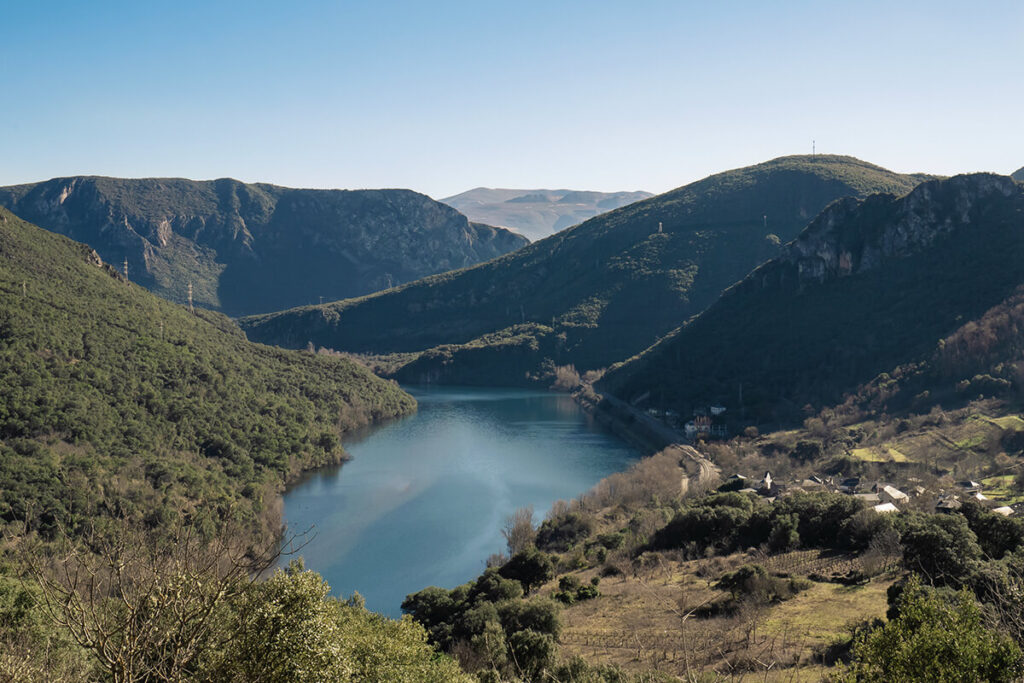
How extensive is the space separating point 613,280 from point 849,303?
211ft

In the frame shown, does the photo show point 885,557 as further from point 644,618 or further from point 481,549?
point 481,549

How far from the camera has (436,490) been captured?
67688 millimetres

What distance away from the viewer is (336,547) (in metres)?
51.1

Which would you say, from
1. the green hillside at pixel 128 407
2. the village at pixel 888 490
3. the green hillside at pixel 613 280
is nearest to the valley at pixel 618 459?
the green hillside at pixel 128 407

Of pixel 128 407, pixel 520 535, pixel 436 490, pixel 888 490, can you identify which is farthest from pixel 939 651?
pixel 128 407

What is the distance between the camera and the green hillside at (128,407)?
45406 millimetres

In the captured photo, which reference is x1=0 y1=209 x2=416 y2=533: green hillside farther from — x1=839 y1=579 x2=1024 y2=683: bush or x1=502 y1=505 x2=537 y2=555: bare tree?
x1=839 y1=579 x2=1024 y2=683: bush

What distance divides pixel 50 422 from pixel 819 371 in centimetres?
7384

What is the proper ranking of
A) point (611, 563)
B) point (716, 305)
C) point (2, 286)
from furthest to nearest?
point (716, 305) < point (2, 286) < point (611, 563)

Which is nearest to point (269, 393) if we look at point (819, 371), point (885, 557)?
point (819, 371)

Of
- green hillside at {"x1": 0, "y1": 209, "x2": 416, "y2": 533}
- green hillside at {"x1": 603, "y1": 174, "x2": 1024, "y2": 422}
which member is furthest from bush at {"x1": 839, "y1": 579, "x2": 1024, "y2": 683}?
green hillside at {"x1": 603, "y1": 174, "x2": 1024, "y2": 422}

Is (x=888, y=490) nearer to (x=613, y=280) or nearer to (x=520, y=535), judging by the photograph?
(x=520, y=535)

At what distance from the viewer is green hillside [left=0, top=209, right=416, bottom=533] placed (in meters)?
45.4

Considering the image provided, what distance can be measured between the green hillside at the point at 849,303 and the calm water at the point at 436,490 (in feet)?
51.0
